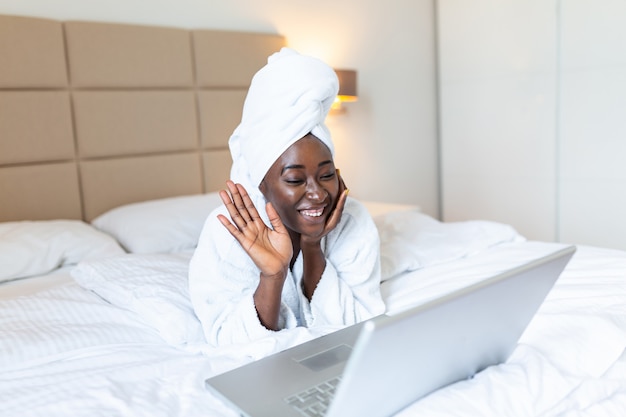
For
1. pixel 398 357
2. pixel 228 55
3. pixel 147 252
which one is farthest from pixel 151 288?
pixel 228 55

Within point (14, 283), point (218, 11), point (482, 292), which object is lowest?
point (14, 283)

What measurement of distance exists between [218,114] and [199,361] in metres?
1.72

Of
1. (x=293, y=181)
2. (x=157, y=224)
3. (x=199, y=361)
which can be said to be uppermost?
(x=293, y=181)

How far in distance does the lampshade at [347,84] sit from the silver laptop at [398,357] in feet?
6.61

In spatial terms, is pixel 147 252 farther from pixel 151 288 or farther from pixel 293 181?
pixel 293 181

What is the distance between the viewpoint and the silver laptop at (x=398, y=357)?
2.14 feet

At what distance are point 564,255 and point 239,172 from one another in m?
0.70

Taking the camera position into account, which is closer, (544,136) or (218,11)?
(218,11)

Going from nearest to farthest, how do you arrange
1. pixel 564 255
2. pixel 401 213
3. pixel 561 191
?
1. pixel 564 255
2. pixel 401 213
3. pixel 561 191

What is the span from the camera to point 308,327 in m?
1.22

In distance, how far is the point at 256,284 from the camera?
4.02 feet

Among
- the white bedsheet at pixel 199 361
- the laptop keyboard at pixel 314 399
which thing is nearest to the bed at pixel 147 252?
the white bedsheet at pixel 199 361

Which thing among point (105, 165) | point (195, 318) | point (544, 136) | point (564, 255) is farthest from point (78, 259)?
point (544, 136)

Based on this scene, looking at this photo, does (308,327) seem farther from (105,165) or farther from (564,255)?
(105,165)
